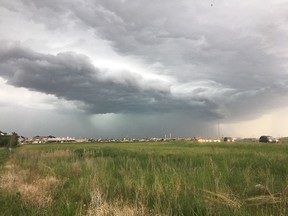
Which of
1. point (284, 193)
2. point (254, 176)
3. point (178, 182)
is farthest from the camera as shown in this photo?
point (254, 176)

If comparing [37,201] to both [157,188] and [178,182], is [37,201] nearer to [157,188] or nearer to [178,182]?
[157,188]

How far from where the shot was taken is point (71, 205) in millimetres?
9719

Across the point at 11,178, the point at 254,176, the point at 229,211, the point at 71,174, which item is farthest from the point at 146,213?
the point at 71,174

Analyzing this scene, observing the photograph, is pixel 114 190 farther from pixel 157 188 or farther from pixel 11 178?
pixel 11 178

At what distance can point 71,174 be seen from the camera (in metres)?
19.1

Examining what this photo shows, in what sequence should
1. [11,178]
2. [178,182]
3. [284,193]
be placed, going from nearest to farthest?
[284,193]
[178,182]
[11,178]

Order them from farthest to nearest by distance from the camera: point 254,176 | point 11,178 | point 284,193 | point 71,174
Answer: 1. point 71,174
2. point 11,178
3. point 254,176
4. point 284,193

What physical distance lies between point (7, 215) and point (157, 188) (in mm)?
4400

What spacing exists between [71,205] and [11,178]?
752cm

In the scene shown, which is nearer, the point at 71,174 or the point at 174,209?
the point at 174,209

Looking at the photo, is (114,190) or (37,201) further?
(114,190)

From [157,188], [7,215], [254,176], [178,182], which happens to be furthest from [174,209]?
[254,176]

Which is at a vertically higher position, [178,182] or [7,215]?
[178,182]

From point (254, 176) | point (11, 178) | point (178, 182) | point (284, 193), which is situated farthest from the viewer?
point (11, 178)
